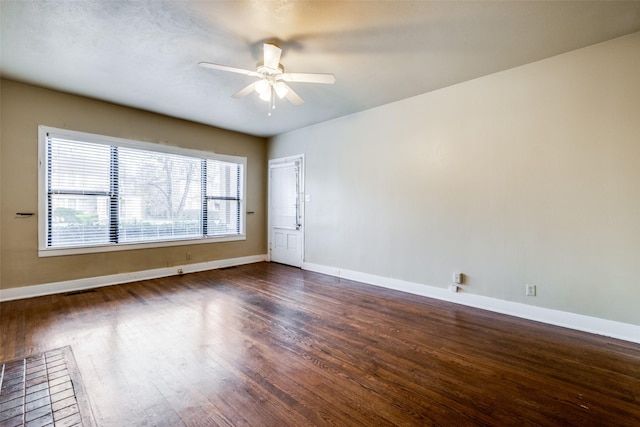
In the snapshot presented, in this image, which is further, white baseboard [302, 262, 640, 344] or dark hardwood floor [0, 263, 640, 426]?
white baseboard [302, 262, 640, 344]

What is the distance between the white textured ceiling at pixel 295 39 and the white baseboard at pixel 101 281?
8.83 feet

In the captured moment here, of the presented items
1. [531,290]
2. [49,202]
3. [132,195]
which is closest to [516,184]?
[531,290]

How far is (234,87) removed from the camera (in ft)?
12.0

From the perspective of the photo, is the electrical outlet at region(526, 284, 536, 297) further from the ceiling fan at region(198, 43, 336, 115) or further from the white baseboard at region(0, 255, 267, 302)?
the white baseboard at region(0, 255, 267, 302)

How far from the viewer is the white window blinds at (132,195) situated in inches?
155

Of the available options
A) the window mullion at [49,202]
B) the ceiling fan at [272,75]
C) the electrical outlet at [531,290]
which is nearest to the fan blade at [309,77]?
the ceiling fan at [272,75]

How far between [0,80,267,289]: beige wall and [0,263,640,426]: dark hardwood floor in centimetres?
52

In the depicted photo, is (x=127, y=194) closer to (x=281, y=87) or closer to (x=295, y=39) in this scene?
(x=281, y=87)

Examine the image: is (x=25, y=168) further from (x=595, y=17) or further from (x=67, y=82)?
(x=595, y=17)

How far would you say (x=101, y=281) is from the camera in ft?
13.8

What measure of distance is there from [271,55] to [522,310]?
3.78 meters

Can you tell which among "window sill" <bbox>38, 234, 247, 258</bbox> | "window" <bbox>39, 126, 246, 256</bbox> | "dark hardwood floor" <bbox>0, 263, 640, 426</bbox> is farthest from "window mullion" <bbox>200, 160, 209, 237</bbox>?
"dark hardwood floor" <bbox>0, 263, 640, 426</bbox>

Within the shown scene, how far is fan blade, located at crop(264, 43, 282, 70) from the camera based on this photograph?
8.25 ft

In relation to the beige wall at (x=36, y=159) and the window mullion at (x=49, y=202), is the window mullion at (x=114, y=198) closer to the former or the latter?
the beige wall at (x=36, y=159)
